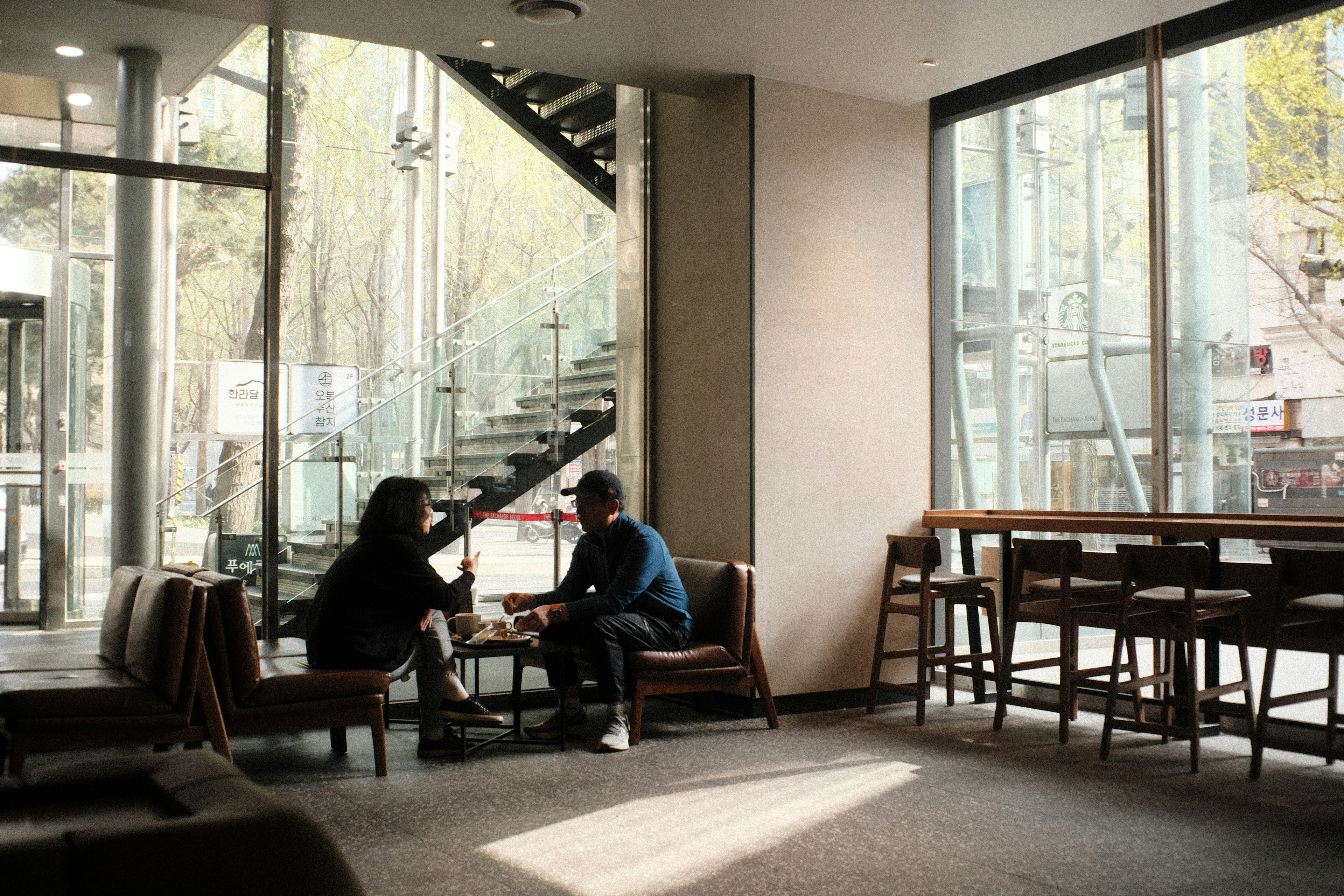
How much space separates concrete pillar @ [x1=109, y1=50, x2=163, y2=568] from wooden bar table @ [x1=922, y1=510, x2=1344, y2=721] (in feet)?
13.7

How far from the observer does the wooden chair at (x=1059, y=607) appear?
5.33 m

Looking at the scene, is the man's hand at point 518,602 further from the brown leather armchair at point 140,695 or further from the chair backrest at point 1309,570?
the chair backrest at point 1309,570

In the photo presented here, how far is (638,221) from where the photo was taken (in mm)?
6777

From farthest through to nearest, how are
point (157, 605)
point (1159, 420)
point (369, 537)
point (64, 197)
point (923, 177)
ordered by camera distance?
1. point (923, 177)
2. point (1159, 420)
3. point (64, 197)
4. point (369, 537)
5. point (157, 605)

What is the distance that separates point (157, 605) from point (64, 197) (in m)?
2.34

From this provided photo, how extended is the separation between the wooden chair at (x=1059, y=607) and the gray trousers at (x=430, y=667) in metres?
2.66

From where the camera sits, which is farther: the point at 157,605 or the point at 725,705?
the point at 725,705

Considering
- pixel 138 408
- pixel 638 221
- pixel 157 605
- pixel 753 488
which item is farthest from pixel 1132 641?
pixel 138 408

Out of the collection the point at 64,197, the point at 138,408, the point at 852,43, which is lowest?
the point at 138,408

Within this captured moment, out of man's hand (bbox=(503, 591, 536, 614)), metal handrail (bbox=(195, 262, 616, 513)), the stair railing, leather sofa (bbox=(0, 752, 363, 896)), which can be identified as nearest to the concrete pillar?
the stair railing

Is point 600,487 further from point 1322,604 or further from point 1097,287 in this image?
point 1322,604

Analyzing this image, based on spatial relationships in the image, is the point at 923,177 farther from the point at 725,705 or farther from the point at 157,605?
the point at 157,605

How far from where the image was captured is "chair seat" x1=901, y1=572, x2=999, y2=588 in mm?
5871

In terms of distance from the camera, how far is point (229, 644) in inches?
178
